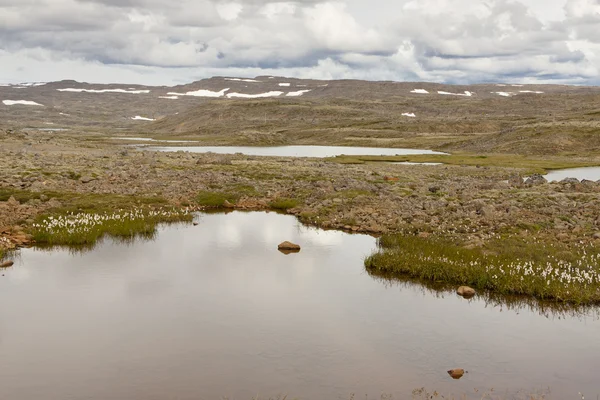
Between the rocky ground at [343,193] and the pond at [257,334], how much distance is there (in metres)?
7.86

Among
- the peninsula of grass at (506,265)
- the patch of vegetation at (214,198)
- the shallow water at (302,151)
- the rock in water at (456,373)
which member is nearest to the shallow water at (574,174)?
the shallow water at (302,151)

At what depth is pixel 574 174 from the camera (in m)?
69.1

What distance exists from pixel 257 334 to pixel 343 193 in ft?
86.3

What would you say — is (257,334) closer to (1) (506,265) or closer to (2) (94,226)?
(1) (506,265)

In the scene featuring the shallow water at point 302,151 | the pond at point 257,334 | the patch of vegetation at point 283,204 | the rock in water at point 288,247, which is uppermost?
the pond at point 257,334

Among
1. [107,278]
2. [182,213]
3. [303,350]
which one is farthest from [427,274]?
[182,213]

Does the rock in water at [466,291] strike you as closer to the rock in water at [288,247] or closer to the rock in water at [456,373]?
the rock in water at [456,373]

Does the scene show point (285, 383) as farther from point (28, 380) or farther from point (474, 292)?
point (474, 292)

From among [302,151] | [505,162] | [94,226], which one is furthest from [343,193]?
[302,151]

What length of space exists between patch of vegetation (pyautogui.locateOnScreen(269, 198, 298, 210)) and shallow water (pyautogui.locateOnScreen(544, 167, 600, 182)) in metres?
34.0

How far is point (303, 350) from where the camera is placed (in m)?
16.2

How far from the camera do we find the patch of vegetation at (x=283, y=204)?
4119 centimetres

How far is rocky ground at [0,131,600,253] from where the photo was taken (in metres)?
31.6

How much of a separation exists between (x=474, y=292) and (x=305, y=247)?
993 cm
